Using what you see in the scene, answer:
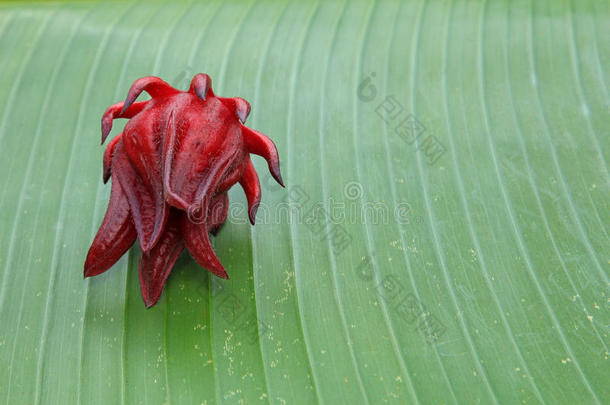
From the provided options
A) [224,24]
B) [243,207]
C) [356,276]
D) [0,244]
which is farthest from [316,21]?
[0,244]

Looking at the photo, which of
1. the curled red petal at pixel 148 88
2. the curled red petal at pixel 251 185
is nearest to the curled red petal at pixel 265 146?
the curled red petal at pixel 251 185

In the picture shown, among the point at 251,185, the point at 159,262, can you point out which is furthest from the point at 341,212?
the point at 159,262

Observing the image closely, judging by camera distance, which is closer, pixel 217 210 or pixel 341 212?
pixel 217 210

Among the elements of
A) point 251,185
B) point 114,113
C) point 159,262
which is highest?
point 114,113

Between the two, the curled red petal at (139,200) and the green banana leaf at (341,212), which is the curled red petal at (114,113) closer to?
the curled red petal at (139,200)

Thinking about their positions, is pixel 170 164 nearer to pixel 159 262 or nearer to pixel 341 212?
pixel 159 262

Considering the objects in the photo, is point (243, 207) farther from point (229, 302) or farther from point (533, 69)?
point (533, 69)

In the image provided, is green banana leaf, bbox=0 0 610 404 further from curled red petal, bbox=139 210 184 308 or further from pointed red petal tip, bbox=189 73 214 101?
pointed red petal tip, bbox=189 73 214 101
